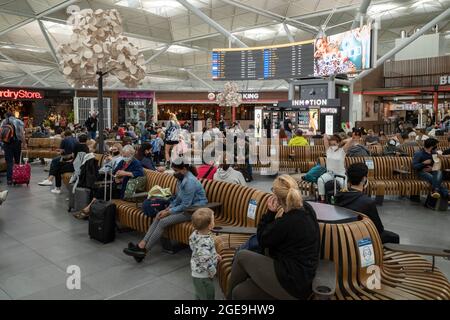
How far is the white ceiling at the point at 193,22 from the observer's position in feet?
63.4

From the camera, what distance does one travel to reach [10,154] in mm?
10648

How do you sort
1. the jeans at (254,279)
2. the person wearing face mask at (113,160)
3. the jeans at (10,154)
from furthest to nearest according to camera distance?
1. the jeans at (10,154)
2. the person wearing face mask at (113,160)
3. the jeans at (254,279)

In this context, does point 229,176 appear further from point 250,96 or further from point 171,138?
point 250,96

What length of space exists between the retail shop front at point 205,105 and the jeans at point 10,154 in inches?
951

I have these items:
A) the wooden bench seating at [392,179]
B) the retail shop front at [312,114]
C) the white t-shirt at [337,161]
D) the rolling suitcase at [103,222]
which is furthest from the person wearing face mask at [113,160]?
the retail shop front at [312,114]

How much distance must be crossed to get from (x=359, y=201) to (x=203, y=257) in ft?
5.56

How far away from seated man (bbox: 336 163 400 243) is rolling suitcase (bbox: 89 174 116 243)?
10.8ft

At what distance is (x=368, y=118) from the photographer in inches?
1130

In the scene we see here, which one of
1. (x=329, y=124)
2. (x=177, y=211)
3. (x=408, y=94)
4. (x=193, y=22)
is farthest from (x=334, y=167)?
(x=408, y=94)

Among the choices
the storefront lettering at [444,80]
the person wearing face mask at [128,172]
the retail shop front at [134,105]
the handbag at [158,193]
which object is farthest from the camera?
the retail shop front at [134,105]

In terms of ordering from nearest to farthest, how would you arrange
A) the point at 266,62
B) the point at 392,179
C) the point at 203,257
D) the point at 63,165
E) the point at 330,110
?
the point at 203,257, the point at 392,179, the point at 63,165, the point at 330,110, the point at 266,62

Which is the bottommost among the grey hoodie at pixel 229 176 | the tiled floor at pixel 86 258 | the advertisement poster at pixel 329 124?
the tiled floor at pixel 86 258

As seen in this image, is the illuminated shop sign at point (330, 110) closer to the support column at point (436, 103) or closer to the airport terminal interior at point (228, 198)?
the airport terminal interior at point (228, 198)

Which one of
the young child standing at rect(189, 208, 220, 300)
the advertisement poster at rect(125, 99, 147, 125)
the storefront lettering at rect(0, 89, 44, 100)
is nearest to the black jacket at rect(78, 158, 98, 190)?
the young child standing at rect(189, 208, 220, 300)
